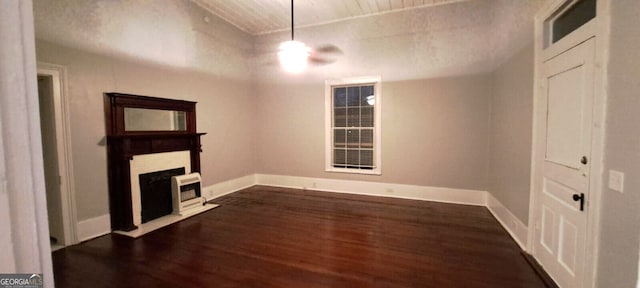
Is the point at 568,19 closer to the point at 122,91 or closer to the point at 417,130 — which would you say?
the point at 417,130

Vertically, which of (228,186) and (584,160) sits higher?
(584,160)

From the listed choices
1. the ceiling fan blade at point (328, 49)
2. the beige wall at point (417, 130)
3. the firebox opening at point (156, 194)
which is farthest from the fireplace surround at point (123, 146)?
the ceiling fan blade at point (328, 49)

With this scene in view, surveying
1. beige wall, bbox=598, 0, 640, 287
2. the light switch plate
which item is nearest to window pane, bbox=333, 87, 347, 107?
beige wall, bbox=598, 0, 640, 287

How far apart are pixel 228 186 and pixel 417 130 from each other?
3820mm

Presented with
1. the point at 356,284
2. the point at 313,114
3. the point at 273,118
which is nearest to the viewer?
the point at 356,284

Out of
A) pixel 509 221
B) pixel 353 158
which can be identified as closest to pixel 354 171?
pixel 353 158

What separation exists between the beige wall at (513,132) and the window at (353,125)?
1887 millimetres

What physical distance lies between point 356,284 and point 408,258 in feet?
2.46

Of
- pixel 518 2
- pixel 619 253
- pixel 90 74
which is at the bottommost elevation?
pixel 619 253

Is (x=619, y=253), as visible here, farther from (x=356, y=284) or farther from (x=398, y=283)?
(x=356, y=284)

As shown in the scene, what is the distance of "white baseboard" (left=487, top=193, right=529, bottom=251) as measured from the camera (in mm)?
3086

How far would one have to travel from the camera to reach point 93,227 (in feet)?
11.2

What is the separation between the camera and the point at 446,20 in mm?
4664

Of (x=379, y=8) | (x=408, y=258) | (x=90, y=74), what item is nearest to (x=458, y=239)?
(x=408, y=258)
